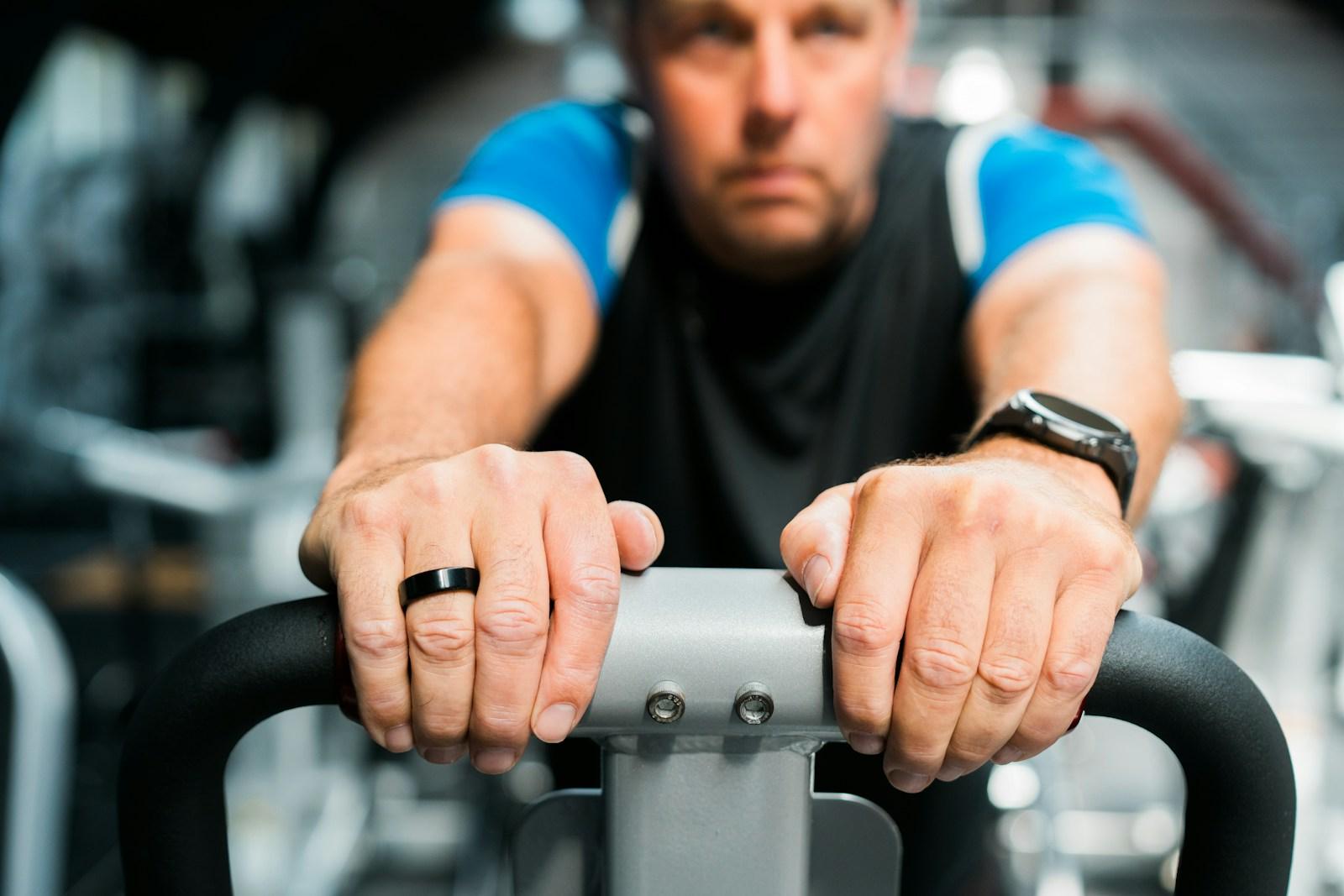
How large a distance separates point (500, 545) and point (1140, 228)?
897mm

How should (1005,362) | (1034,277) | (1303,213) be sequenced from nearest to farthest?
1. (1005,362)
2. (1034,277)
3. (1303,213)

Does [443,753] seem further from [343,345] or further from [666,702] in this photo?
[343,345]

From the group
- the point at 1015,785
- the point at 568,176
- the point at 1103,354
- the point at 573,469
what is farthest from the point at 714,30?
the point at 1015,785

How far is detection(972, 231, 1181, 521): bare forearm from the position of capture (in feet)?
2.80

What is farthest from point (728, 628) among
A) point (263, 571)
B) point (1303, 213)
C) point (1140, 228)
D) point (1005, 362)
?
point (1303, 213)

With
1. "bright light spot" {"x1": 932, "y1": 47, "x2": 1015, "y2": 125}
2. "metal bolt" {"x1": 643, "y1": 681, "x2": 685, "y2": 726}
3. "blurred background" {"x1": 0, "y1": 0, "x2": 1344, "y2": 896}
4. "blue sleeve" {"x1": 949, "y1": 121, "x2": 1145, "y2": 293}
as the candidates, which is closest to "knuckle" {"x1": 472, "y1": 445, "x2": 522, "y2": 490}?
"metal bolt" {"x1": 643, "y1": 681, "x2": 685, "y2": 726}

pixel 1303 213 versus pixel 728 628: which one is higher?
pixel 728 628

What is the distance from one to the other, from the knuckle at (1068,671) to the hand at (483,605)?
0.17 m

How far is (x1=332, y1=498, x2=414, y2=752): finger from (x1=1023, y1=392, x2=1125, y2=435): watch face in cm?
37

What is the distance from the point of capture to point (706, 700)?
0.46 m

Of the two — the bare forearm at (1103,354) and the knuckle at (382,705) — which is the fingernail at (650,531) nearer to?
the knuckle at (382,705)

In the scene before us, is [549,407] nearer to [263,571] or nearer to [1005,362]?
[1005,362]

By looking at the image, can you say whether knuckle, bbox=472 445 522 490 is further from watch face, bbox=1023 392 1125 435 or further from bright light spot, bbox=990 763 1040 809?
bright light spot, bbox=990 763 1040 809

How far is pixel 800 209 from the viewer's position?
1076 mm
